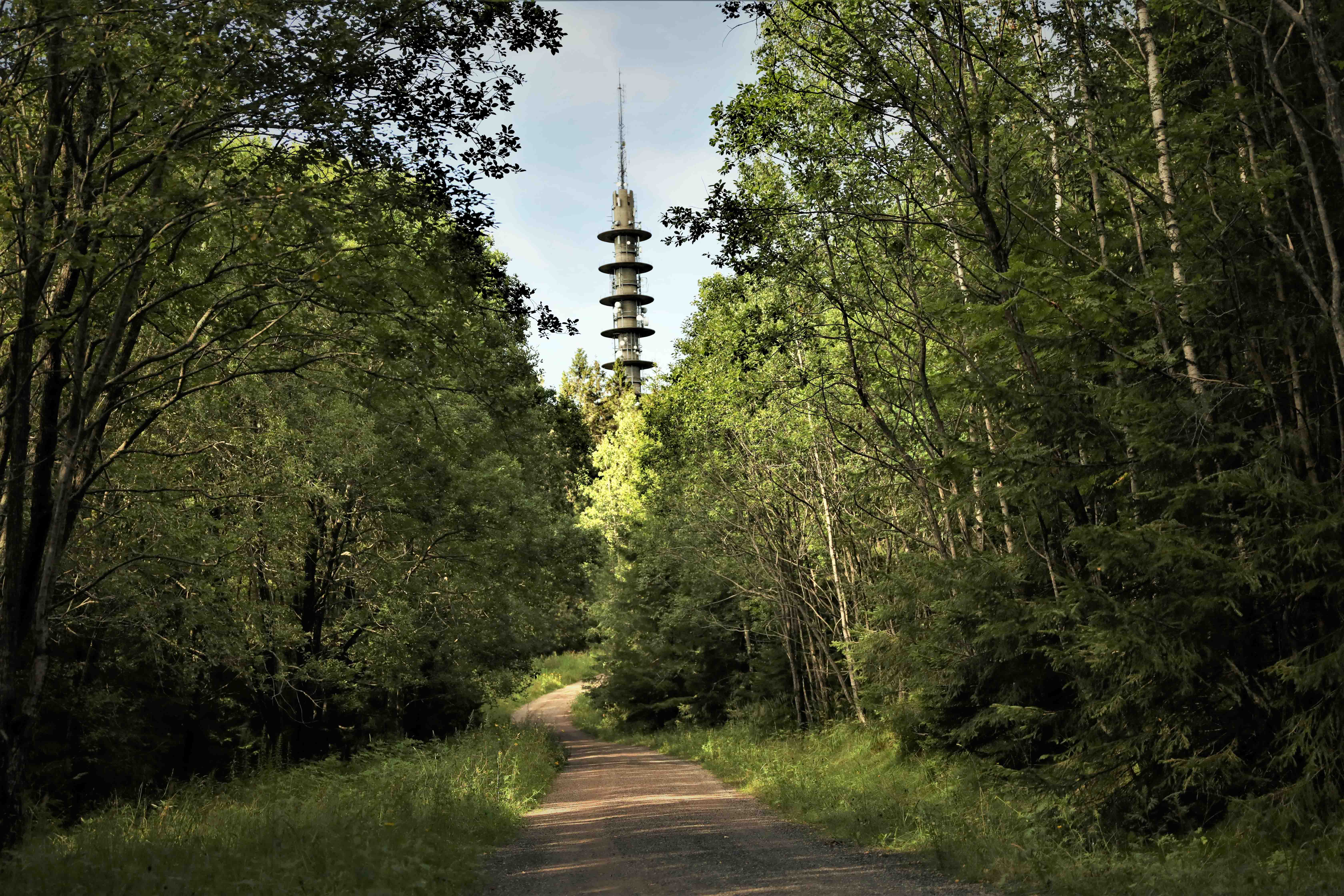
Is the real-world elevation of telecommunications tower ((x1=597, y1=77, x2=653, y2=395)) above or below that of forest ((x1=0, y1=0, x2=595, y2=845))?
above

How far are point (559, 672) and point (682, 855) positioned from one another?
A: 5352 cm

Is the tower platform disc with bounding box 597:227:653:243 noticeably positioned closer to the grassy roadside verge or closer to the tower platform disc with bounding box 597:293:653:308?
the tower platform disc with bounding box 597:293:653:308

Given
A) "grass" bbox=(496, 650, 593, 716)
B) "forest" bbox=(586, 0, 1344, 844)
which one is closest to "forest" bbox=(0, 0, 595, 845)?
"forest" bbox=(586, 0, 1344, 844)

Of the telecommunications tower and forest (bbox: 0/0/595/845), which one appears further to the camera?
the telecommunications tower

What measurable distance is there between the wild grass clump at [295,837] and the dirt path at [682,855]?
623 mm

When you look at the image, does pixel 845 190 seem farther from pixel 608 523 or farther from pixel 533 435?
pixel 608 523

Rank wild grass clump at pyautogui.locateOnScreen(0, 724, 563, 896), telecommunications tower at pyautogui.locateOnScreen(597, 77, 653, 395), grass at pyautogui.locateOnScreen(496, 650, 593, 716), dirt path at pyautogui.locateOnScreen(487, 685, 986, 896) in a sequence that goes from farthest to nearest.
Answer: telecommunications tower at pyautogui.locateOnScreen(597, 77, 653, 395) → grass at pyautogui.locateOnScreen(496, 650, 593, 716) → dirt path at pyautogui.locateOnScreen(487, 685, 986, 896) → wild grass clump at pyautogui.locateOnScreen(0, 724, 563, 896)

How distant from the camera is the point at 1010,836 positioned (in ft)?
32.4

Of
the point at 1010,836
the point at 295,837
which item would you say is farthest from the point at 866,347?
the point at 295,837

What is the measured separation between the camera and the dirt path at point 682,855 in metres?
8.67

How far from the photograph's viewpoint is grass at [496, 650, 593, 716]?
55.5 m

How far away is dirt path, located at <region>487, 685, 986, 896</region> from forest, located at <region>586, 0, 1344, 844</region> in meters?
2.13

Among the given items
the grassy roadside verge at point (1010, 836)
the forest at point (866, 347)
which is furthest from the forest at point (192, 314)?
the grassy roadside verge at point (1010, 836)

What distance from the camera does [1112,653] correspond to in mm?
8234
